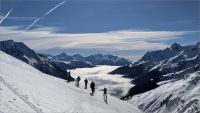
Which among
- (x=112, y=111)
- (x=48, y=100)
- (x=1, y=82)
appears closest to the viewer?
(x=1, y=82)

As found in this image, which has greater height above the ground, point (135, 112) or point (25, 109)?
point (25, 109)

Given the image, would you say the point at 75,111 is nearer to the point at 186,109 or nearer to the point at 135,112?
the point at 135,112

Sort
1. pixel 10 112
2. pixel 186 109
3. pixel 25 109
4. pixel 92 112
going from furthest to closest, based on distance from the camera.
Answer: pixel 186 109 → pixel 92 112 → pixel 25 109 → pixel 10 112

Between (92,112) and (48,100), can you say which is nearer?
(48,100)

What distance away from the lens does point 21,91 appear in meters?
37.8

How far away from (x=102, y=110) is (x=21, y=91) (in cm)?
1596

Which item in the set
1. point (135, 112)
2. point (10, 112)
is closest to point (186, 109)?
point (135, 112)

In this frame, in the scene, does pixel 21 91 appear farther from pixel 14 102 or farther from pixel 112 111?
pixel 112 111

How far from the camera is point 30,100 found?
1410 inches

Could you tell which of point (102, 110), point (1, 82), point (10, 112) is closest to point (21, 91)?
point (1, 82)

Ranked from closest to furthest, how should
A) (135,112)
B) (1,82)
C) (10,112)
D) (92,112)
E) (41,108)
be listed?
1. (10,112)
2. (41,108)
3. (1,82)
4. (92,112)
5. (135,112)

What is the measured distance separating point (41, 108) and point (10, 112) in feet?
20.4

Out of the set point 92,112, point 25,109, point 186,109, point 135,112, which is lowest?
point 186,109

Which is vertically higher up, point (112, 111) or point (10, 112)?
point (10, 112)
